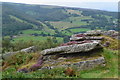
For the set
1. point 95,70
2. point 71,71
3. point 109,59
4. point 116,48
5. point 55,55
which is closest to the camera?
point 71,71

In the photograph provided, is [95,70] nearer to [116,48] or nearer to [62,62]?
[62,62]

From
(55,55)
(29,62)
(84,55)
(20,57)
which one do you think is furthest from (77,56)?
(20,57)

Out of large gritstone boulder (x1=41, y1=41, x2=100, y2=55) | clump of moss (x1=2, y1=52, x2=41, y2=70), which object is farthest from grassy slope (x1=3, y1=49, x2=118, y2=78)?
clump of moss (x1=2, y1=52, x2=41, y2=70)

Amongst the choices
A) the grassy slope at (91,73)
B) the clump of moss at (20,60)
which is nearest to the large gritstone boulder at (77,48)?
the grassy slope at (91,73)

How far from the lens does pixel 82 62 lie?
93.2ft

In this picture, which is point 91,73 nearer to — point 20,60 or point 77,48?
point 77,48

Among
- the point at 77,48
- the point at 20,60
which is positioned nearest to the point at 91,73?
the point at 77,48

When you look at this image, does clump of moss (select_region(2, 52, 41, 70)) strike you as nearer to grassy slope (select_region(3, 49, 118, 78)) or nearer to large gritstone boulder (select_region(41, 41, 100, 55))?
large gritstone boulder (select_region(41, 41, 100, 55))

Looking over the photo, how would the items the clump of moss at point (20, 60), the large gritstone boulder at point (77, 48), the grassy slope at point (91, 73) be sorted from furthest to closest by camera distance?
the clump of moss at point (20, 60) → the large gritstone boulder at point (77, 48) → the grassy slope at point (91, 73)

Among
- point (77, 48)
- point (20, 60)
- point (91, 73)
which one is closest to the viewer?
point (91, 73)

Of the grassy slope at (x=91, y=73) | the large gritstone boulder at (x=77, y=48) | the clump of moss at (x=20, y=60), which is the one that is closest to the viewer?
the grassy slope at (x=91, y=73)

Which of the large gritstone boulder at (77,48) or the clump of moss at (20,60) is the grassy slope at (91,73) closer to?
the large gritstone boulder at (77,48)

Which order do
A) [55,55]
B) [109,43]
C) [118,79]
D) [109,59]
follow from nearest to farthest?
[118,79], [109,59], [55,55], [109,43]

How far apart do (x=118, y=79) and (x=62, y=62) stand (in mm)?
9096
